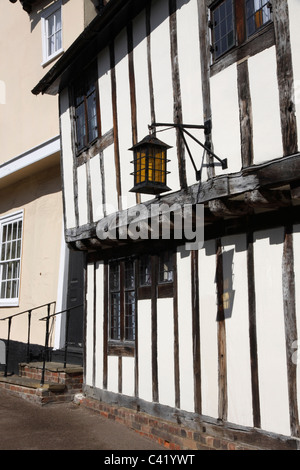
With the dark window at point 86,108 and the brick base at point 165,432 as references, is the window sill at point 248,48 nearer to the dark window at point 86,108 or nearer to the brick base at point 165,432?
the dark window at point 86,108

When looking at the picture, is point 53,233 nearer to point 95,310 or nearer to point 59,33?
point 95,310

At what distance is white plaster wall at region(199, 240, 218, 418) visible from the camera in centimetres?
611

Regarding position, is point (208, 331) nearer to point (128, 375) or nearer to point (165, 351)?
point (165, 351)

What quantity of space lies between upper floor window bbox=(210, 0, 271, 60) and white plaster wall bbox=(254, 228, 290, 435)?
6.88 ft

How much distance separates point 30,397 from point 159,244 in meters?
3.78

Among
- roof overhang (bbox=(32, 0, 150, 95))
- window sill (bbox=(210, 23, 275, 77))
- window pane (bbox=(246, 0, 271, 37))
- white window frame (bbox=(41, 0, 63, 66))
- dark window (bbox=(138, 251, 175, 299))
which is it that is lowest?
dark window (bbox=(138, 251, 175, 299))

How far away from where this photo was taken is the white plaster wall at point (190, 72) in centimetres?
634

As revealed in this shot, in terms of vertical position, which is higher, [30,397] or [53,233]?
[53,233]

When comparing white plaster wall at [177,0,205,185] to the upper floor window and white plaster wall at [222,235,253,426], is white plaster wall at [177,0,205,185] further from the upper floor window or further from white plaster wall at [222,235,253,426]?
white plaster wall at [222,235,253,426]

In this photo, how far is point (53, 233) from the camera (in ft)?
38.2

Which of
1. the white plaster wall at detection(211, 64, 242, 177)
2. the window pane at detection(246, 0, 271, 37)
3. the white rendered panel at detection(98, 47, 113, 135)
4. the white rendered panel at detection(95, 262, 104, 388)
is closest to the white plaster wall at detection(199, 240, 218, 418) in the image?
the white plaster wall at detection(211, 64, 242, 177)

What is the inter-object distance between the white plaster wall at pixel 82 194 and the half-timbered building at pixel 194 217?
0.04 meters

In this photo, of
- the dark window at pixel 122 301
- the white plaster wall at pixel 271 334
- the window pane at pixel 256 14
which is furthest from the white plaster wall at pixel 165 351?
the window pane at pixel 256 14
